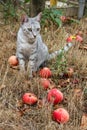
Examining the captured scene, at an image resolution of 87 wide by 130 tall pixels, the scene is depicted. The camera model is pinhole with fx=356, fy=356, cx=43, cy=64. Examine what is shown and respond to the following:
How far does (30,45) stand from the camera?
443 centimetres

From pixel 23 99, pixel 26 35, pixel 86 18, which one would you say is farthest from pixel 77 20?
pixel 23 99

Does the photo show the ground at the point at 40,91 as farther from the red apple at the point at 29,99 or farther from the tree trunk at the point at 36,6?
the tree trunk at the point at 36,6

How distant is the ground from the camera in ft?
11.3

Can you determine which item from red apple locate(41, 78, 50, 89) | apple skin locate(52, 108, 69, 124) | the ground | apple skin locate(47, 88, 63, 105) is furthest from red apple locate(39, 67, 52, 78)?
apple skin locate(52, 108, 69, 124)

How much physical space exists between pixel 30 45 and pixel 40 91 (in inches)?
28.8

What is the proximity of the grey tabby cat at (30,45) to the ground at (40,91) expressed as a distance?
0.50ft

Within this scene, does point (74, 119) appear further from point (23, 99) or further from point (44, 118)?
point (23, 99)

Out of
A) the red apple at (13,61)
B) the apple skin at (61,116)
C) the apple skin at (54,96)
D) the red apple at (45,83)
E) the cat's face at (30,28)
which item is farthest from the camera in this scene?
the red apple at (13,61)

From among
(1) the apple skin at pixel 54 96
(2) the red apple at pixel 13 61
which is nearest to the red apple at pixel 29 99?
(1) the apple skin at pixel 54 96

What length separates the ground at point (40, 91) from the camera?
344 cm

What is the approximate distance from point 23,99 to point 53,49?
1722 mm

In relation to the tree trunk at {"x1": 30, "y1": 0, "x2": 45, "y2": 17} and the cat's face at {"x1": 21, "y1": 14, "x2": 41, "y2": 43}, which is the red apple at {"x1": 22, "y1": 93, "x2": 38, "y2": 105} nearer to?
the cat's face at {"x1": 21, "y1": 14, "x2": 41, "y2": 43}

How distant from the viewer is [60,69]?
4461 mm

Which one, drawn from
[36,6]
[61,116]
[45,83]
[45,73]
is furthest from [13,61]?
[36,6]
